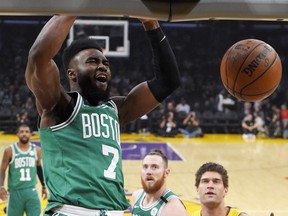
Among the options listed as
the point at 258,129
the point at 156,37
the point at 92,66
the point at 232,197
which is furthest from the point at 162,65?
the point at 258,129

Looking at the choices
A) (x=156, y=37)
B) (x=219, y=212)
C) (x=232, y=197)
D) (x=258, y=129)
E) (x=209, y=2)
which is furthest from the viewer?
(x=258, y=129)

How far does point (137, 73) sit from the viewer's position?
20609 millimetres

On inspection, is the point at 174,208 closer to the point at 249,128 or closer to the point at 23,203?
the point at 23,203

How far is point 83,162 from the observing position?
98.7 inches

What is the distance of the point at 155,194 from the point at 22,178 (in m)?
3.05

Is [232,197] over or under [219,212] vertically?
under

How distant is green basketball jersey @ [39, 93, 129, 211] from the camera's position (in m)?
2.46

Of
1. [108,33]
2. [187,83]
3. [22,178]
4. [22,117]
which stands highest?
[108,33]

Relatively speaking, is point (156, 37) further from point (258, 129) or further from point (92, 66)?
point (258, 129)

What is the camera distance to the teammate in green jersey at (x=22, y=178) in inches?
278

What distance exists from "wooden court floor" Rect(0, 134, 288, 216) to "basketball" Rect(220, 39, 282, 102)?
5.26m

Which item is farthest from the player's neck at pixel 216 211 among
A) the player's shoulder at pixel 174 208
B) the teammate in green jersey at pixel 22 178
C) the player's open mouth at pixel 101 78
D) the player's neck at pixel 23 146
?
the player's neck at pixel 23 146

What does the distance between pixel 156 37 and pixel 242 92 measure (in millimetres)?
634

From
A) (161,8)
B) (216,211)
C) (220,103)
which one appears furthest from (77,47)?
(220,103)
